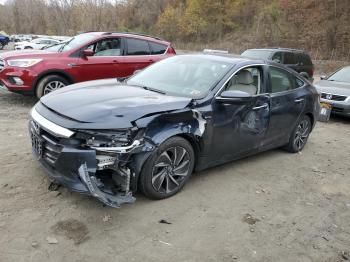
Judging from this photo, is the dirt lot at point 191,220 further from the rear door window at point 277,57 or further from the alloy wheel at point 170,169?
the rear door window at point 277,57

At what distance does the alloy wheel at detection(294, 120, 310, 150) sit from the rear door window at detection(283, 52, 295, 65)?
7.76m

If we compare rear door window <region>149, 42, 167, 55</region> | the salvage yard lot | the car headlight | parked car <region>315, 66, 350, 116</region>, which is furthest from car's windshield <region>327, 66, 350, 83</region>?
the car headlight

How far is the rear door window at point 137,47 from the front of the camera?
29.5 feet

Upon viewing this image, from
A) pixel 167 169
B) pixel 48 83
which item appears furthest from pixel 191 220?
pixel 48 83

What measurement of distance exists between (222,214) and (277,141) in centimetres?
218

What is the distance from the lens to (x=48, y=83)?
786 centimetres

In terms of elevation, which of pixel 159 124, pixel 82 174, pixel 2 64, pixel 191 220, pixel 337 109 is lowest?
pixel 191 220

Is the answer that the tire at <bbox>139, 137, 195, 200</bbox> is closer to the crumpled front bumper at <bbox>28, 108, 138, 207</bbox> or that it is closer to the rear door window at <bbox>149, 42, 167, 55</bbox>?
the crumpled front bumper at <bbox>28, 108, 138, 207</bbox>

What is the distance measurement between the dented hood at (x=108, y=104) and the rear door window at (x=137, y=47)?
4564 mm

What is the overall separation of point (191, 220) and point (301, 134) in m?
3.39

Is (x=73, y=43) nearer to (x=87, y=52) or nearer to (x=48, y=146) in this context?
(x=87, y=52)

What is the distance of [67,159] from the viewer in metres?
3.48

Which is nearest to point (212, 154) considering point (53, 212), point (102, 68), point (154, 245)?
point (154, 245)

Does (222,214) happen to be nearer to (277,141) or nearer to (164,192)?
(164,192)
